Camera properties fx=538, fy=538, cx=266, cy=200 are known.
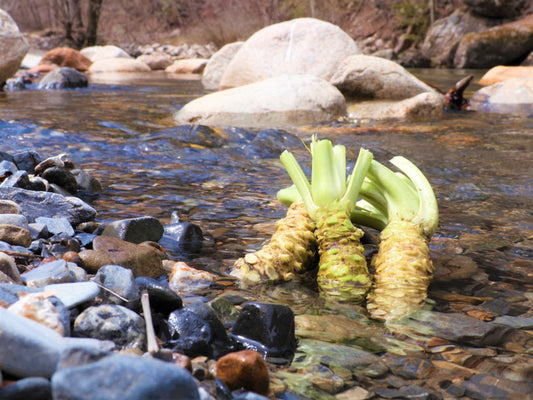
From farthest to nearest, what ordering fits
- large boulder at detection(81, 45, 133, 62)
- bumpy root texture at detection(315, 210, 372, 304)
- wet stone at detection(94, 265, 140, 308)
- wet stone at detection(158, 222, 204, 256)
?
large boulder at detection(81, 45, 133, 62) → wet stone at detection(158, 222, 204, 256) → bumpy root texture at detection(315, 210, 372, 304) → wet stone at detection(94, 265, 140, 308)

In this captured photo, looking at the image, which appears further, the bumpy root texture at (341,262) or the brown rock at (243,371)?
the bumpy root texture at (341,262)

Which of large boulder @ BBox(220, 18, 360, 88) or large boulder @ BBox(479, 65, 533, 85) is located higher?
large boulder @ BBox(220, 18, 360, 88)

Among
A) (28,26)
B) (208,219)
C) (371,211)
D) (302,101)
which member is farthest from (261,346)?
(28,26)

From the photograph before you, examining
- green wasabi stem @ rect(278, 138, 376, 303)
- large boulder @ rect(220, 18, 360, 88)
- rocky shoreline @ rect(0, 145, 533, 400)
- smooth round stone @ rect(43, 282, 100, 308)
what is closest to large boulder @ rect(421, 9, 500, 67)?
large boulder @ rect(220, 18, 360, 88)

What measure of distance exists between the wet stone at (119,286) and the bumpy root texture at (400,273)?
0.88 meters

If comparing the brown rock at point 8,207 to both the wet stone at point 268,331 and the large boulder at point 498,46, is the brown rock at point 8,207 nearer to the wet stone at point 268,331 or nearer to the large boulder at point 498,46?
the wet stone at point 268,331

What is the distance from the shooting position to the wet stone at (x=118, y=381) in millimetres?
1115

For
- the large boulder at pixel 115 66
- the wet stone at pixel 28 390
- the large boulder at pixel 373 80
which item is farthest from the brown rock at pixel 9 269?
the large boulder at pixel 115 66

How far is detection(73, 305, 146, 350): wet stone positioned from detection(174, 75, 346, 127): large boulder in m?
5.76

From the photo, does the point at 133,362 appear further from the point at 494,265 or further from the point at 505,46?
the point at 505,46

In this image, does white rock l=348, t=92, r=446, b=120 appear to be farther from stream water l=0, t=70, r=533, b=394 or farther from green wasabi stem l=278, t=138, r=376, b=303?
green wasabi stem l=278, t=138, r=376, b=303

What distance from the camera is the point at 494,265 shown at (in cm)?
261

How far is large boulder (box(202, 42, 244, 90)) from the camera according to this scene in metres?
13.2

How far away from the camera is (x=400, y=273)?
226 cm
